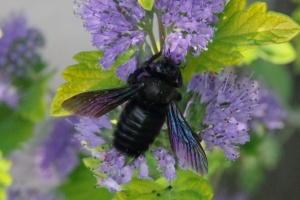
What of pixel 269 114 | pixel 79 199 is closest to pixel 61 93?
pixel 79 199

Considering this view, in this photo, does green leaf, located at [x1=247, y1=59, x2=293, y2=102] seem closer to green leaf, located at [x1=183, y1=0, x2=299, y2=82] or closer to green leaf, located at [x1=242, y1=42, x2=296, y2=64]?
green leaf, located at [x1=242, y1=42, x2=296, y2=64]

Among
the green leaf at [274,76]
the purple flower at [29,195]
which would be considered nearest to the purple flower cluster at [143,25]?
the purple flower at [29,195]

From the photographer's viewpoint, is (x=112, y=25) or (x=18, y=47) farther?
(x=18, y=47)

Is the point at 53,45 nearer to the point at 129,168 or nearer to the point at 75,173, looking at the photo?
the point at 75,173

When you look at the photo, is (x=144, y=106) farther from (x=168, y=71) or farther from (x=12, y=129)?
(x=12, y=129)

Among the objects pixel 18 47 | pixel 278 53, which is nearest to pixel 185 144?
pixel 278 53

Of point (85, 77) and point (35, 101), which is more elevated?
point (85, 77)

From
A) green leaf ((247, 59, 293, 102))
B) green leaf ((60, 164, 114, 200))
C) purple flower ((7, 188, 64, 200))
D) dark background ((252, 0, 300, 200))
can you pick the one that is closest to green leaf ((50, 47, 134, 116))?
green leaf ((60, 164, 114, 200))

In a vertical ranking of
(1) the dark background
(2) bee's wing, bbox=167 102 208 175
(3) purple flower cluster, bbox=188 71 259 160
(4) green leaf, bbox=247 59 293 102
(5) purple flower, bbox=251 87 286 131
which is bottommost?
(1) the dark background
